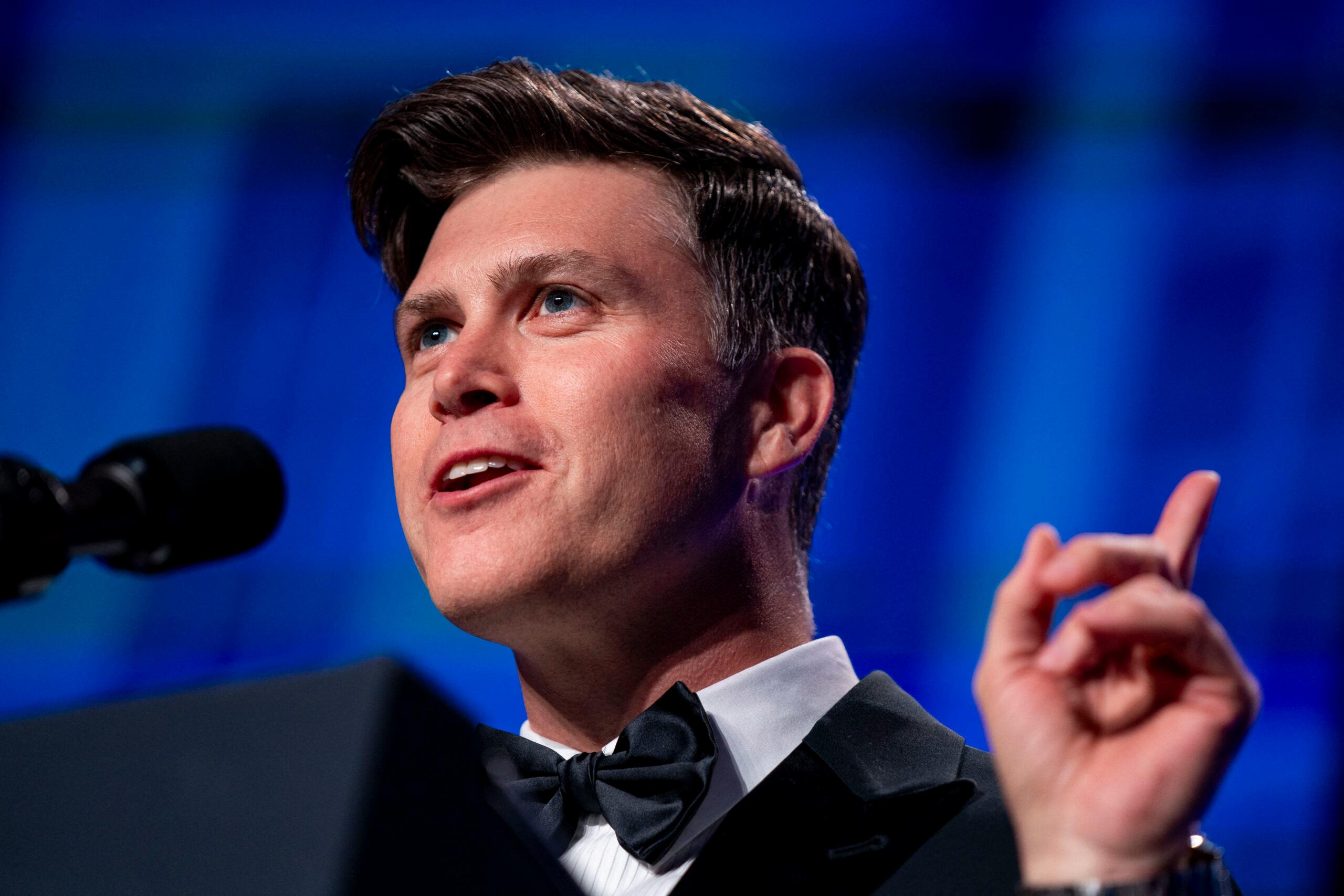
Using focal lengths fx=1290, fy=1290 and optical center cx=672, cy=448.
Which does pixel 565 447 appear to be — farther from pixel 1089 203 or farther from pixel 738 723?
pixel 1089 203

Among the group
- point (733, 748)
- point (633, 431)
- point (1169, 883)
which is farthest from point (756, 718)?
point (1169, 883)

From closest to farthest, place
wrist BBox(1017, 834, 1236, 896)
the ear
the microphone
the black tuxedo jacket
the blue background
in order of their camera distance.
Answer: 1. the microphone
2. wrist BBox(1017, 834, 1236, 896)
3. the black tuxedo jacket
4. the ear
5. the blue background

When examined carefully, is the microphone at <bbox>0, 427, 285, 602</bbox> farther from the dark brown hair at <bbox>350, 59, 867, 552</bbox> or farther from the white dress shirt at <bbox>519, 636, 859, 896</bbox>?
the dark brown hair at <bbox>350, 59, 867, 552</bbox>

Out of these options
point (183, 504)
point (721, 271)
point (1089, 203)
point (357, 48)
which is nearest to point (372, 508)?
point (357, 48)

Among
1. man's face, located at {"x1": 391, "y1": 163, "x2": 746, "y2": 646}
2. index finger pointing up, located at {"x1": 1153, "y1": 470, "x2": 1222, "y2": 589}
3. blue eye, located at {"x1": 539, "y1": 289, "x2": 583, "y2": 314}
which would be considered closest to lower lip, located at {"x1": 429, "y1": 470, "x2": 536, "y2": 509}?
man's face, located at {"x1": 391, "y1": 163, "x2": 746, "y2": 646}

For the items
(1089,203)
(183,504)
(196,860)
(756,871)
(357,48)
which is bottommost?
(756,871)

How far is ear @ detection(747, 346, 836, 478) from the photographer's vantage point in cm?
175

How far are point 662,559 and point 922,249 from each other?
121cm

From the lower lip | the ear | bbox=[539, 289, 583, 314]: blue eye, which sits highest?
bbox=[539, 289, 583, 314]: blue eye

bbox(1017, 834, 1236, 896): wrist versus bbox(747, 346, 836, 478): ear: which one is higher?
bbox(747, 346, 836, 478): ear

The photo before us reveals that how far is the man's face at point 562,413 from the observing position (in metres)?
1.51

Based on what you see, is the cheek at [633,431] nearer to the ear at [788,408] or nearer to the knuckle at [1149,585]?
the ear at [788,408]

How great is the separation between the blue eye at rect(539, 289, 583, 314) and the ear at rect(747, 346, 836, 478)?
0.29m

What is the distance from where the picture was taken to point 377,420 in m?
2.77
